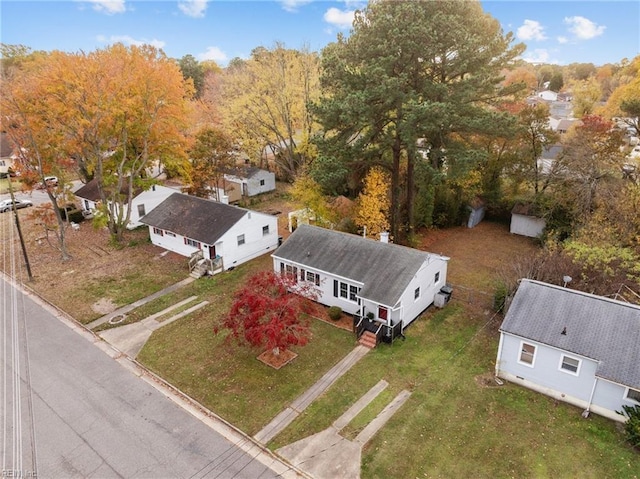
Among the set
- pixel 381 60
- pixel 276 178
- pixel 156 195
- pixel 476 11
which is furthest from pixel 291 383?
pixel 276 178

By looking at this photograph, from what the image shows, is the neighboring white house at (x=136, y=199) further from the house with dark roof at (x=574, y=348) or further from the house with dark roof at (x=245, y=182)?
the house with dark roof at (x=574, y=348)

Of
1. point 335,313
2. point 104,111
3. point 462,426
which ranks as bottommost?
point 462,426

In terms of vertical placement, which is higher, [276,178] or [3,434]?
[276,178]

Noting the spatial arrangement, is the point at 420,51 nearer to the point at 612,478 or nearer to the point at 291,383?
the point at 291,383

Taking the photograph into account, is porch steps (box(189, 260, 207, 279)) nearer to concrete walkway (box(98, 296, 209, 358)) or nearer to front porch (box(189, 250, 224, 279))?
front porch (box(189, 250, 224, 279))

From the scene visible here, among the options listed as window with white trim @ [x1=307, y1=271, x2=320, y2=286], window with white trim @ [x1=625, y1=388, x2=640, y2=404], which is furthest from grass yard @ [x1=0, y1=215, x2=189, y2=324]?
window with white trim @ [x1=625, y1=388, x2=640, y2=404]

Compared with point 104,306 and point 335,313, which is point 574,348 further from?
point 104,306

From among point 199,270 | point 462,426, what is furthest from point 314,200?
point 462,426

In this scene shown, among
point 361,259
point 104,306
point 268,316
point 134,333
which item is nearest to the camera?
point 268,316
